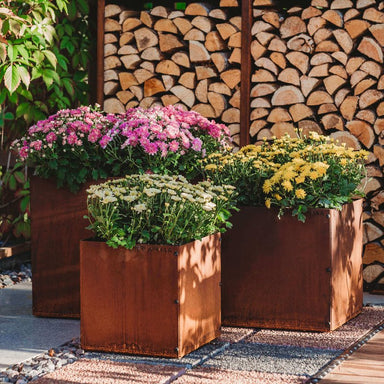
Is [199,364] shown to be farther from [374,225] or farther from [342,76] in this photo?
[342,76]

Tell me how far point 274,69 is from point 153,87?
81 cm

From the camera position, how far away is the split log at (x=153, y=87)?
5406mm

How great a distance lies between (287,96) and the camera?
5.09 meters

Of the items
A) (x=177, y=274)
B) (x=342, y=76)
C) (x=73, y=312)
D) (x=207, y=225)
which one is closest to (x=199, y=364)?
(x=177, y=274)

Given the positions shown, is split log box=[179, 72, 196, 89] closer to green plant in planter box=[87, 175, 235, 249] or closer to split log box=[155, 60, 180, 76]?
split log box=[155, 60, 180, 76]

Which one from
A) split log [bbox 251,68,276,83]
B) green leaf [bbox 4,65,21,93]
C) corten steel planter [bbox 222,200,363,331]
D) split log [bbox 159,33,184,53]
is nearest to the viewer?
corten steel planter [bbox 222,200,363,331]

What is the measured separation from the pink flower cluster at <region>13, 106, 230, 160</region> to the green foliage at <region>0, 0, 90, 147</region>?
63cm

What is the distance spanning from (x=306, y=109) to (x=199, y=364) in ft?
6.82

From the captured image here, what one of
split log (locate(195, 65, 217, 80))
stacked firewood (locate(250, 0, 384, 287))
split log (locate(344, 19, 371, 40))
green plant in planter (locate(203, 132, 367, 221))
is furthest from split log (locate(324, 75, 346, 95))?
green plant in planter (locate(203, 132, 367, 221))

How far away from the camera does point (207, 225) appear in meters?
3.77

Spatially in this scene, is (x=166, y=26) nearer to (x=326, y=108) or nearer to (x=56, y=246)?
(x=326, y=108)

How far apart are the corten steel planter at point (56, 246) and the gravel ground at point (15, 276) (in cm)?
88

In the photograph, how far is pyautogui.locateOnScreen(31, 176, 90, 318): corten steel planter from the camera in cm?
434

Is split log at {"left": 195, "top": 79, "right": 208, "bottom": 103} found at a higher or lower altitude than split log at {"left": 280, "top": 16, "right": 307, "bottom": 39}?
lower
